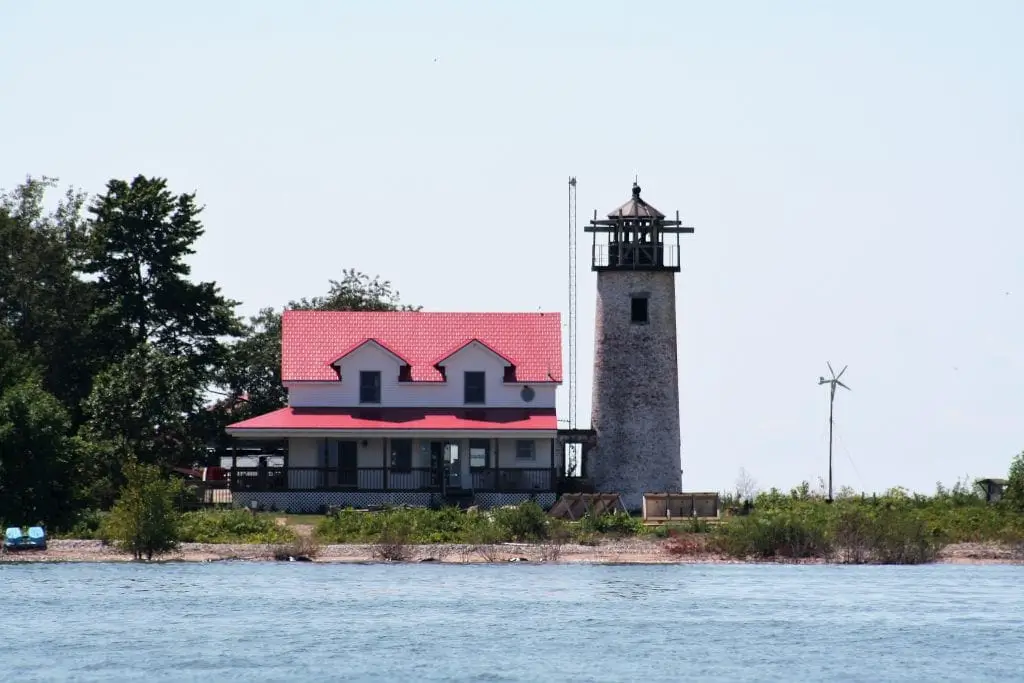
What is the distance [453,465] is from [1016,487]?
1712 centimetres

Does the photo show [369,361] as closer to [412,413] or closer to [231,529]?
[412,413]

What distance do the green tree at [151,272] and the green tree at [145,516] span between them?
2133 cm

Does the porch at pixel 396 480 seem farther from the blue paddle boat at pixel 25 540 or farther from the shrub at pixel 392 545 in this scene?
the blue paddle boat at pixel 25 540

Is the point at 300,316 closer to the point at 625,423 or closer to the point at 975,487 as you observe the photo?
the point at 625,423

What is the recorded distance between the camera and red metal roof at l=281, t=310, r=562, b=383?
69.0 meters

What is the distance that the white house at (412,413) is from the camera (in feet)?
217

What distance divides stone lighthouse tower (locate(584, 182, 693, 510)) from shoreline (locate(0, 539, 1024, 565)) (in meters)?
10.6

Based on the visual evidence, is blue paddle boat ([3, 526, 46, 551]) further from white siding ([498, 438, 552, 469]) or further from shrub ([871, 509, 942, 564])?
shrub ([871, 509, 942, 564])

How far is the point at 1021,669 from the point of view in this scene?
120 ft

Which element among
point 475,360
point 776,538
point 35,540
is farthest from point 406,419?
point 776,538

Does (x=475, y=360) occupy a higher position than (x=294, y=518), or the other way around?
(x=475, y=360)

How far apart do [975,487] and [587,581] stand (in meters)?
22.1

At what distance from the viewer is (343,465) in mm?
67188

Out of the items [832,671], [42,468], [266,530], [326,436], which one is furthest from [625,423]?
[832,671]
